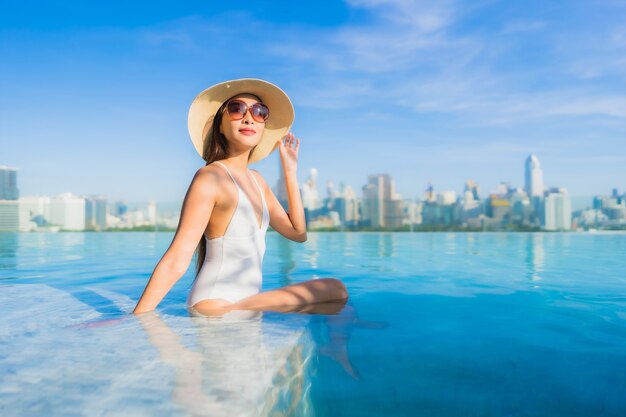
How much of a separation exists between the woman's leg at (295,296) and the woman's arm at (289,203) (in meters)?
0.32

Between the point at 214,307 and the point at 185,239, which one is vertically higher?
the point at 185,239

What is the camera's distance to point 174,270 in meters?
1.72

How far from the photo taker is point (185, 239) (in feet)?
5.68

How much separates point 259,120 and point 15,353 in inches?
49.1


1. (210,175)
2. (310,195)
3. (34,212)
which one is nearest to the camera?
(210,175)

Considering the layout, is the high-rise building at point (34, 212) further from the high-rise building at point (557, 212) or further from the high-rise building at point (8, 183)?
the high-rise building at point (557, 212)

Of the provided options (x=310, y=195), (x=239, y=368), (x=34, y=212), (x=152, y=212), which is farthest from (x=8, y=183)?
(x=239, y=368)

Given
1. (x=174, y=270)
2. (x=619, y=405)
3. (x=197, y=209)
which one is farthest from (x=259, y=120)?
(x=619, y=405)

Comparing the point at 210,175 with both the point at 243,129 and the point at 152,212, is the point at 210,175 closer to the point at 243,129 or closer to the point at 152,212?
the point at 243,129

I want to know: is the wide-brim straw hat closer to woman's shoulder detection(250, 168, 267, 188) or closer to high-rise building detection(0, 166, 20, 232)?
woman's shoulder detection(250, 168, 267, 188)

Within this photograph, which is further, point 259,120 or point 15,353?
point 259,120

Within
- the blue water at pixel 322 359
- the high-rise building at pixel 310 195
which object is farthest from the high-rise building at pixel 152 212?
the blue water at pixel 322 359

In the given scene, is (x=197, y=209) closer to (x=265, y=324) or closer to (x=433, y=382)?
(x=265, y=324)

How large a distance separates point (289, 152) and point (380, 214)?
731 inches
